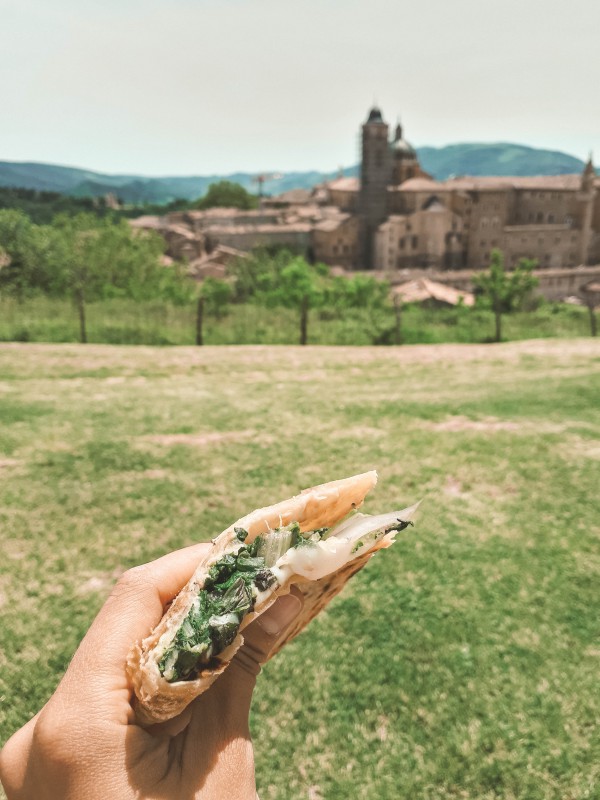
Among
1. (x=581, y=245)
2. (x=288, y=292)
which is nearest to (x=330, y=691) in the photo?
(x=288, y=292)

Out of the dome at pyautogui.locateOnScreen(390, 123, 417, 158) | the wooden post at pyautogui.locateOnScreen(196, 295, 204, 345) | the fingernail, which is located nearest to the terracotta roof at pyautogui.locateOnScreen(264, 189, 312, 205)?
the dome at pyautogui.locateOnScreen(390, 123, 417, 158)

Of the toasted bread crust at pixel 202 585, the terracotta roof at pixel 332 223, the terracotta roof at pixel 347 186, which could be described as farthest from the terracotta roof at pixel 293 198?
the toasted bread crust at pixel 202 585

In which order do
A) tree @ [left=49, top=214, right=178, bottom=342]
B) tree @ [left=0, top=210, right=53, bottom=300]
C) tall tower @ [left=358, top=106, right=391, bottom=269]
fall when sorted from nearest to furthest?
tree @ [left=0, top=210, right=53, bottom=300], tree @ [left=49, top=214, right=178, bottom=342], tall tower @ [left=358, top=106, right=391, bottom=269]

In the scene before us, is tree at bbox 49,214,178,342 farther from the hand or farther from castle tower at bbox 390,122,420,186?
castle tower at bbox 390,122,420,186

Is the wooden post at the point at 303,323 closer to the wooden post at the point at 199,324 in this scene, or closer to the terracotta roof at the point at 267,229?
the wooden post at the point at 199,324

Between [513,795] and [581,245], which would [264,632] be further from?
[581,245]
